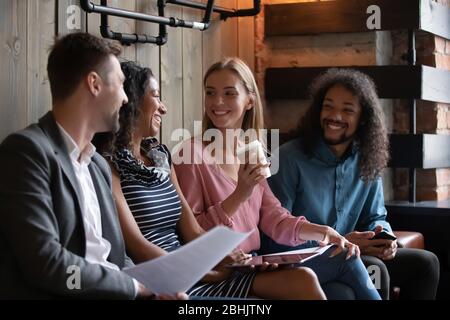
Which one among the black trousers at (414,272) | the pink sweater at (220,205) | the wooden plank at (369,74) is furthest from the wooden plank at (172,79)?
the black trousers at (414,272)

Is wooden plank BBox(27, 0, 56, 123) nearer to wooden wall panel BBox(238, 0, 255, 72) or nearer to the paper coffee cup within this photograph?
the paper coffee cup

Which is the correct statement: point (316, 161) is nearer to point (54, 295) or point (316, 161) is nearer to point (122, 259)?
point (122, 259)

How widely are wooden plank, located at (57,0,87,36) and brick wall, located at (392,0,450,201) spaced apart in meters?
1.46

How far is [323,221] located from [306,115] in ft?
1.26

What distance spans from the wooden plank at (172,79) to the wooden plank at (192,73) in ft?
0.09

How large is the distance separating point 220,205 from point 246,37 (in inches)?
43.4

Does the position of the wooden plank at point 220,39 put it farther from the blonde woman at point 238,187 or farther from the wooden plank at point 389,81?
the blonde woman at point 238,187

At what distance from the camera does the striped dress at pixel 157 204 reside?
75.4 inches

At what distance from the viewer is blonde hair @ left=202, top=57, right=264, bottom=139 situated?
2.35 meters

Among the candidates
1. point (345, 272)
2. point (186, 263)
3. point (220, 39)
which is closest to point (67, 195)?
point (186, 263)

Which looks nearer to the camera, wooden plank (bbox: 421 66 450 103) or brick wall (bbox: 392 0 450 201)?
wooden plank (bbox: 421 66 450 103)

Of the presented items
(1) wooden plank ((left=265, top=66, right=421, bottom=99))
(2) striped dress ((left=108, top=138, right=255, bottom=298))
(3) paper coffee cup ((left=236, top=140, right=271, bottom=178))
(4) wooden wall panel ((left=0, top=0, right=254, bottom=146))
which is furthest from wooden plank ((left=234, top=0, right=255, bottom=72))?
(2) striped dress ((left=108, top=138, right=255, bottom=298))

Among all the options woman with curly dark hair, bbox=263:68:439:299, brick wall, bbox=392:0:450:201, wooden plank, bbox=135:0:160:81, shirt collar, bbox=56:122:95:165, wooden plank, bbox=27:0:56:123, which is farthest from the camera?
brick wall, bbox=392:0:450:201
